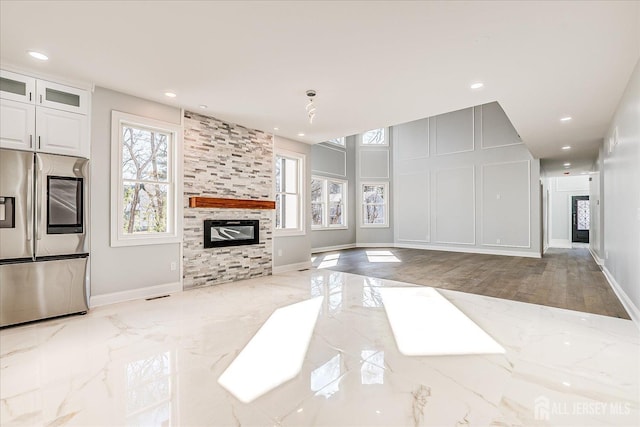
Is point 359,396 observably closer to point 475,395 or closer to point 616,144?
point 475,395

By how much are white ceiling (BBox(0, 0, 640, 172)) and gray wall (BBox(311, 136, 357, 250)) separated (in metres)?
4.71

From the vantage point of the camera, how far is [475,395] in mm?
1821

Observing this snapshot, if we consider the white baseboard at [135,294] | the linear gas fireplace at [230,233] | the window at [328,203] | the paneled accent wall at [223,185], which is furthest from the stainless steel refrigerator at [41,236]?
the window at [328,203]

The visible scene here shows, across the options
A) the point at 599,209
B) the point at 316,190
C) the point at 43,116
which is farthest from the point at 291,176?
the point at 599,209

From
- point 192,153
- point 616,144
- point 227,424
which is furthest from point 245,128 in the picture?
point 616,144

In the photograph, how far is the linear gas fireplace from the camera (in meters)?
4.71

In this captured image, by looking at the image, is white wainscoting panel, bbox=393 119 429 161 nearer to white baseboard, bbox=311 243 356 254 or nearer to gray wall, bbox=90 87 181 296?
white baseboard, bbox=311 243 356 254

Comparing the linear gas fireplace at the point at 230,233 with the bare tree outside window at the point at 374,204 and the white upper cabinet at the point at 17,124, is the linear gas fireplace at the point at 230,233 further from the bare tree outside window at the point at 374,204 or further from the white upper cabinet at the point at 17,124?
the bare tree outside window at the point at 374,204

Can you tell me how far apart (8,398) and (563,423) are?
3155 mm

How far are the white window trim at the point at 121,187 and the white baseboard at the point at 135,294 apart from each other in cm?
61

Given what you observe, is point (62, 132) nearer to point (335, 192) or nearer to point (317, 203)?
point (317, 203)

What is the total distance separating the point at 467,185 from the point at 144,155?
8120 mm

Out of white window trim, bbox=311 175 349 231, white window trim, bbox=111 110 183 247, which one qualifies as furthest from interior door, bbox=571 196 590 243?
white window trim, bbox=111 110 183 247

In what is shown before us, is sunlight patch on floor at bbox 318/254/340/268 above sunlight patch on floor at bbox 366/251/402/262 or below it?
below
